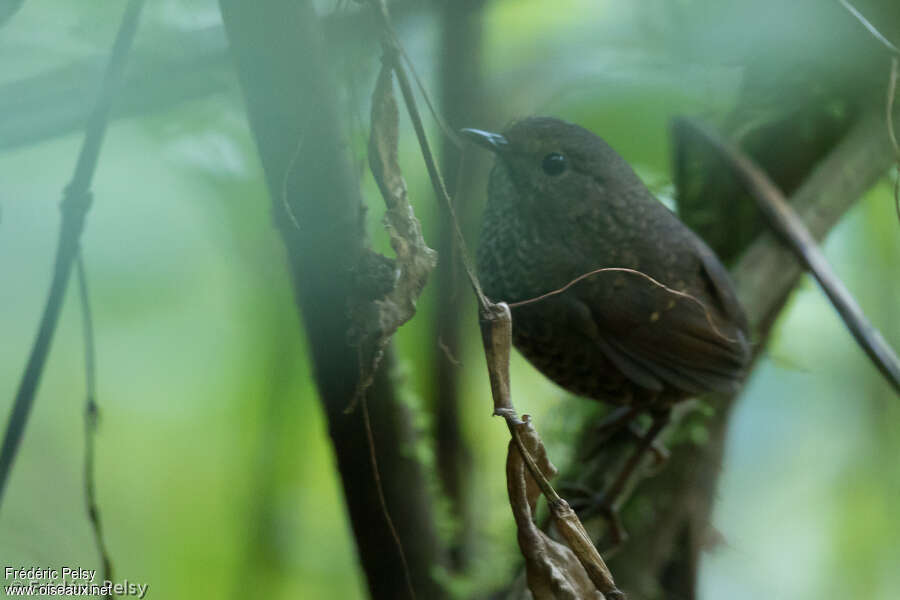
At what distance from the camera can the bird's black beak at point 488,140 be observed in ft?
4.85

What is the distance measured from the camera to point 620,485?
2.11 m

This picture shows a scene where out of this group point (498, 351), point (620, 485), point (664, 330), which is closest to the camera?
point (498, 351)

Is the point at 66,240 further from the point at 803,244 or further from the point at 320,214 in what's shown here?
the point at 803,244

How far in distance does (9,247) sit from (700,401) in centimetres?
183

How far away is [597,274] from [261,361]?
40.4 inches

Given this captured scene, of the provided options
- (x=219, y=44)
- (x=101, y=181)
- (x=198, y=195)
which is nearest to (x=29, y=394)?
(x=101, y=181)

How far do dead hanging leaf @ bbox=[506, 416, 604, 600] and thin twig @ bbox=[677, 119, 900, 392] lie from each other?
1164 millimetres

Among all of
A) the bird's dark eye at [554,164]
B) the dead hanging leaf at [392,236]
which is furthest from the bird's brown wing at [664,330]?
the dead hanging leaf at [392,236]

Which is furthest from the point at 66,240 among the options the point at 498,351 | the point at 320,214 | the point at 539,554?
the point at 539,554

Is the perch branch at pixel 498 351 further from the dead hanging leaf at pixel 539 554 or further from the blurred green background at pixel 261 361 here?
the blurred green background at pixel 261 361

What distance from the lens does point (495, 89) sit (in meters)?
2.43

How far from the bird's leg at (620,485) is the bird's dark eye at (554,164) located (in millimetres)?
794

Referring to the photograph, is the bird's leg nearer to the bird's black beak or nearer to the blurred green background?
the blurred green background

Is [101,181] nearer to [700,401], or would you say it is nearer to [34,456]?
[34,456]
